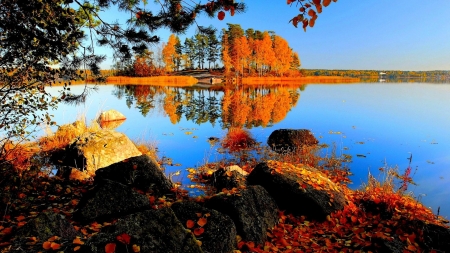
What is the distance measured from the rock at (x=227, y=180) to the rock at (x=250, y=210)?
1.25 metres

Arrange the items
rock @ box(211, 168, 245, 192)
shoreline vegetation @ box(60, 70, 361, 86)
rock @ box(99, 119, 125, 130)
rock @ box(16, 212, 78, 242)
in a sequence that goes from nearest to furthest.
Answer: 1. rock @ box(16, 212, 78, 242)
2. rock @ box(211, 168, 245, 192)
3. rock @ box(99, 119, 125, 130)
4. shoreline vegetation @ box(60, 70, 361, 86)

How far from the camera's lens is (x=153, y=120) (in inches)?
704

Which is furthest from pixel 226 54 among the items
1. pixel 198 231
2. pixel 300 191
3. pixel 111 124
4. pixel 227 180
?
pixel 198 231

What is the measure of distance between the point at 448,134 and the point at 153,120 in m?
15.9

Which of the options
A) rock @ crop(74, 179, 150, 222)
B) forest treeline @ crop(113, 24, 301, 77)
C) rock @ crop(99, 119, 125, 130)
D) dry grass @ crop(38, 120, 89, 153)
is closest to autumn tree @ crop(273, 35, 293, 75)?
forest treeline @ crop(113, 24, 301, 77)

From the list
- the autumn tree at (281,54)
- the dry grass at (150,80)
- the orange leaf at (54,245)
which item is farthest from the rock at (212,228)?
the autumn tree at (281,54)

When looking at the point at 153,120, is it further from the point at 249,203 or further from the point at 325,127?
the point at 249,203

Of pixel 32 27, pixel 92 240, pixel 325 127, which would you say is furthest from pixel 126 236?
pixel 325 127

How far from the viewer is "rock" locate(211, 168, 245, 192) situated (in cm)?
654

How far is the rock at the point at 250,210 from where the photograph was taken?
14.6 feet

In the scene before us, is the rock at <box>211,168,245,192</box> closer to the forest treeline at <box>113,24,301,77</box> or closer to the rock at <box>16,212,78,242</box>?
the rock at <box>16,212,78,242</box>

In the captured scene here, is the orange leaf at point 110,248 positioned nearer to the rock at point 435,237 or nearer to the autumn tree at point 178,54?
the rock at point 435,237

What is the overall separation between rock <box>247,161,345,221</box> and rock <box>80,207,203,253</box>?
336cm

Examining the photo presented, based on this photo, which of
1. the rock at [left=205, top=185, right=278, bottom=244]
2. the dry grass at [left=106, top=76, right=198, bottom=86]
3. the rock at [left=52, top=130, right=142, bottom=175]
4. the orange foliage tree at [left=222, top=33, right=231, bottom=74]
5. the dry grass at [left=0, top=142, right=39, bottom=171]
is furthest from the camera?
the orange foliage tree at [left=222, top=33, right=231, bottom=74]
